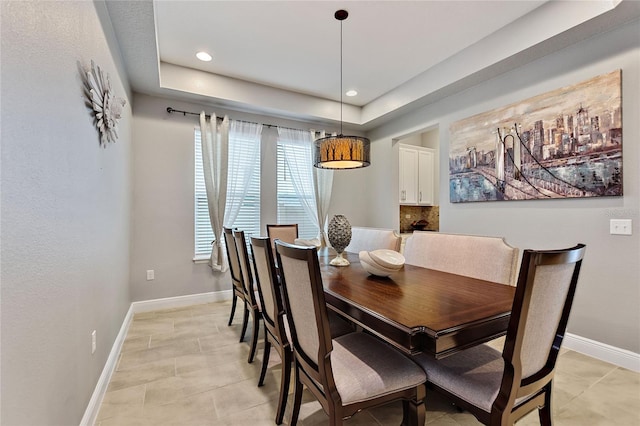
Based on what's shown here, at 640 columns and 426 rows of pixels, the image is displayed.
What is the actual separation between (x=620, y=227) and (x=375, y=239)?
6.28ft

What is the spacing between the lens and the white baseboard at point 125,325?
5.38ft

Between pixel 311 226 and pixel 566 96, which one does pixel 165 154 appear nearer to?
pixel 311 226

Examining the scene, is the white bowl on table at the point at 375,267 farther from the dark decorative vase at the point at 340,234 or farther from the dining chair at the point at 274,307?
the dining chair at the point at 274,307

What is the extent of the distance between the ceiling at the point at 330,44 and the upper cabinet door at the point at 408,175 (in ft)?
3.43

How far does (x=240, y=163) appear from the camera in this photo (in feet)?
13.3

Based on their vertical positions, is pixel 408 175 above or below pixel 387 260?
above

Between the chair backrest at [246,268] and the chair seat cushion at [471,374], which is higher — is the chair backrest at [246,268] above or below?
above

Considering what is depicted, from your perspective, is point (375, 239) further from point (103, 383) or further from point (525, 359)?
point (103, 383)

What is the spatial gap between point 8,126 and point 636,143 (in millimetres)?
3573

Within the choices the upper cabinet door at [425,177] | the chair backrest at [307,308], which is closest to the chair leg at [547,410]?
the chair backrest at [307,308]

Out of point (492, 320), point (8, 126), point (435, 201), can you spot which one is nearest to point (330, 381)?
point (492, 320)

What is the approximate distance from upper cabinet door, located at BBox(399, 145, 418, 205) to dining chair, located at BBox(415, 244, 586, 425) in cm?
374

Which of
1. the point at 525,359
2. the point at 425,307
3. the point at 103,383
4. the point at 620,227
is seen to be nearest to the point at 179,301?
the point at 103,383

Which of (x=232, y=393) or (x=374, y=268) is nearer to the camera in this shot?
(x=374, y=268)
